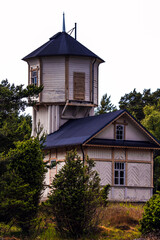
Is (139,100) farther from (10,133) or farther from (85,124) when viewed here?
(10,133)

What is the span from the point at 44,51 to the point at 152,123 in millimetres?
12718

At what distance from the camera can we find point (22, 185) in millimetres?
20250

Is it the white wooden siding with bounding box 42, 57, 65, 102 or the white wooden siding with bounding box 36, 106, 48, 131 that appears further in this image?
the white wooden siding with bounding box 36, 106, 48, 131

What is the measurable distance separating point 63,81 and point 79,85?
128 cm

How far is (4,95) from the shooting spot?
20.9m

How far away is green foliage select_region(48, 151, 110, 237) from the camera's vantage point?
20.8 meters

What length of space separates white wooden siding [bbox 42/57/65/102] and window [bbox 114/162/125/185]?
8157 millimetres

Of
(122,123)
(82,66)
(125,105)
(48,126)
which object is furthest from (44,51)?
(125,105)

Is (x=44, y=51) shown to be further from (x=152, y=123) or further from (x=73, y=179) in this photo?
(x=73, y=179)

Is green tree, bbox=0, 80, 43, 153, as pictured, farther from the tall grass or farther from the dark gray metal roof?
the dark gray metal roof

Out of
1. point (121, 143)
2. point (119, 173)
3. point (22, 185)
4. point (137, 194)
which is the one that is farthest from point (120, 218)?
point (121, 143)

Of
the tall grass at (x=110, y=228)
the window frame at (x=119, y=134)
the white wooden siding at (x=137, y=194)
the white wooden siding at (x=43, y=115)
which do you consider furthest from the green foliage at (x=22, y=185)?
the white wooden siding at (x=43, y=115)

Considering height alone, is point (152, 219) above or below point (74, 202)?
below

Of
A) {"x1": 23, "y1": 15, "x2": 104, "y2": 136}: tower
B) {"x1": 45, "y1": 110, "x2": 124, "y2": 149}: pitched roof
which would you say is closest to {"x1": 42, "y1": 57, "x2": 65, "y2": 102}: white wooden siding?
{"x1": 23, "y1": 15, "x2": 104, "y2": 136}: tower
